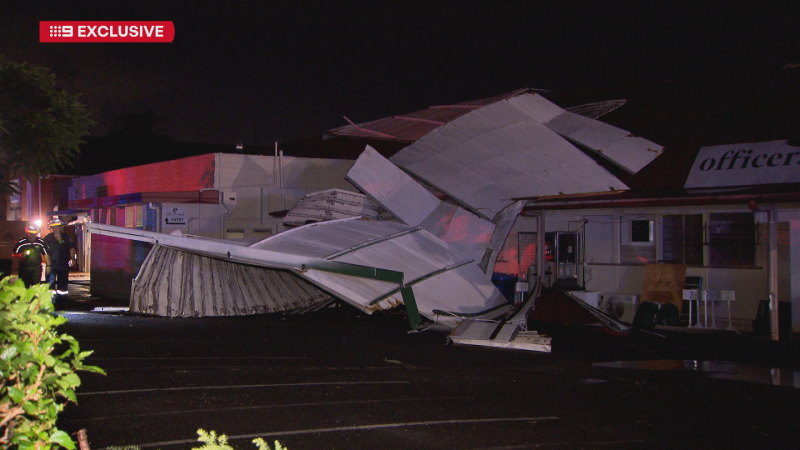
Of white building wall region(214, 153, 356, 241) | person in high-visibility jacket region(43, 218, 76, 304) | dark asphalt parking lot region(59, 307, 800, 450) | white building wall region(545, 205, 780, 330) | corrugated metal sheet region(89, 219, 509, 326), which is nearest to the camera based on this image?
dark asphalt parking lot region(59, 307, 800, 450)

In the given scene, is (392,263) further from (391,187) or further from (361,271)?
(391,187)

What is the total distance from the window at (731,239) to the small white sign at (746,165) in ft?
3.28

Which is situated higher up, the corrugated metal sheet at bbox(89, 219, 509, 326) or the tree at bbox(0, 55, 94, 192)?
the tree at bbox(0, 55, 94, 192)

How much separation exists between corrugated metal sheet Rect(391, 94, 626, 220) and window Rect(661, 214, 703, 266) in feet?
5.26

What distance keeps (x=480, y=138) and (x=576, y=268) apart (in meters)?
3.56

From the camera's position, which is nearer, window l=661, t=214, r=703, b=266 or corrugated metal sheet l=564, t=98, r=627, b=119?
window l=661, t=214, r=703, b=266

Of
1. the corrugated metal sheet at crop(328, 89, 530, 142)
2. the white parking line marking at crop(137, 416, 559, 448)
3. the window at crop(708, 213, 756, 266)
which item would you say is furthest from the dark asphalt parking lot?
the corrugated metal sheet at crop(328, 89, 530, 142)

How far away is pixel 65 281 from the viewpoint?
15.9 meters

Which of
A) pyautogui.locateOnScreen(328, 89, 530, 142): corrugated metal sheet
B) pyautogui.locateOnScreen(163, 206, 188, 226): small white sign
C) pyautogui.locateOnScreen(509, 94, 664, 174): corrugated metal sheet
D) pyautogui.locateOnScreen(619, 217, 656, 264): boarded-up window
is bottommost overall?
pyautogui.locateOnScreen(619, 217, 656, 264): boarded-up window

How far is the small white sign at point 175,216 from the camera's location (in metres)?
18.0

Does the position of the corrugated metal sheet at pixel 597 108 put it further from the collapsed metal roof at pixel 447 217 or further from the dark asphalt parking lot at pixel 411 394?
the dark asphalt parking lot at pixel 411 394

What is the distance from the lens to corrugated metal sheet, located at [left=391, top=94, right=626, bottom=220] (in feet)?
48.5

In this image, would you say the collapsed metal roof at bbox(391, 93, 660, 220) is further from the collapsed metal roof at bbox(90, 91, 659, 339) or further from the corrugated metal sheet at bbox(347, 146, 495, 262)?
the corrugated metal sheet at bbox(347, 146, 495, 262)

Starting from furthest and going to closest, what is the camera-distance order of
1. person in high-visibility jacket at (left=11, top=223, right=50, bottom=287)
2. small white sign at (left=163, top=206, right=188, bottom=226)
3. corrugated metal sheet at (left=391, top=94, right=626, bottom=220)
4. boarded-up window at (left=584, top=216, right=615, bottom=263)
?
small white sign at (left=163, top=206, right=188, bottom=226) → boarded-up window at (left=584, top=216, right=615, bottom=263) → corrugated metal sheet at (left=391, top=94, right=626, bottom=220) → person in high-visibility jacket at (left=11, top=223, right=50, bottom=287)
